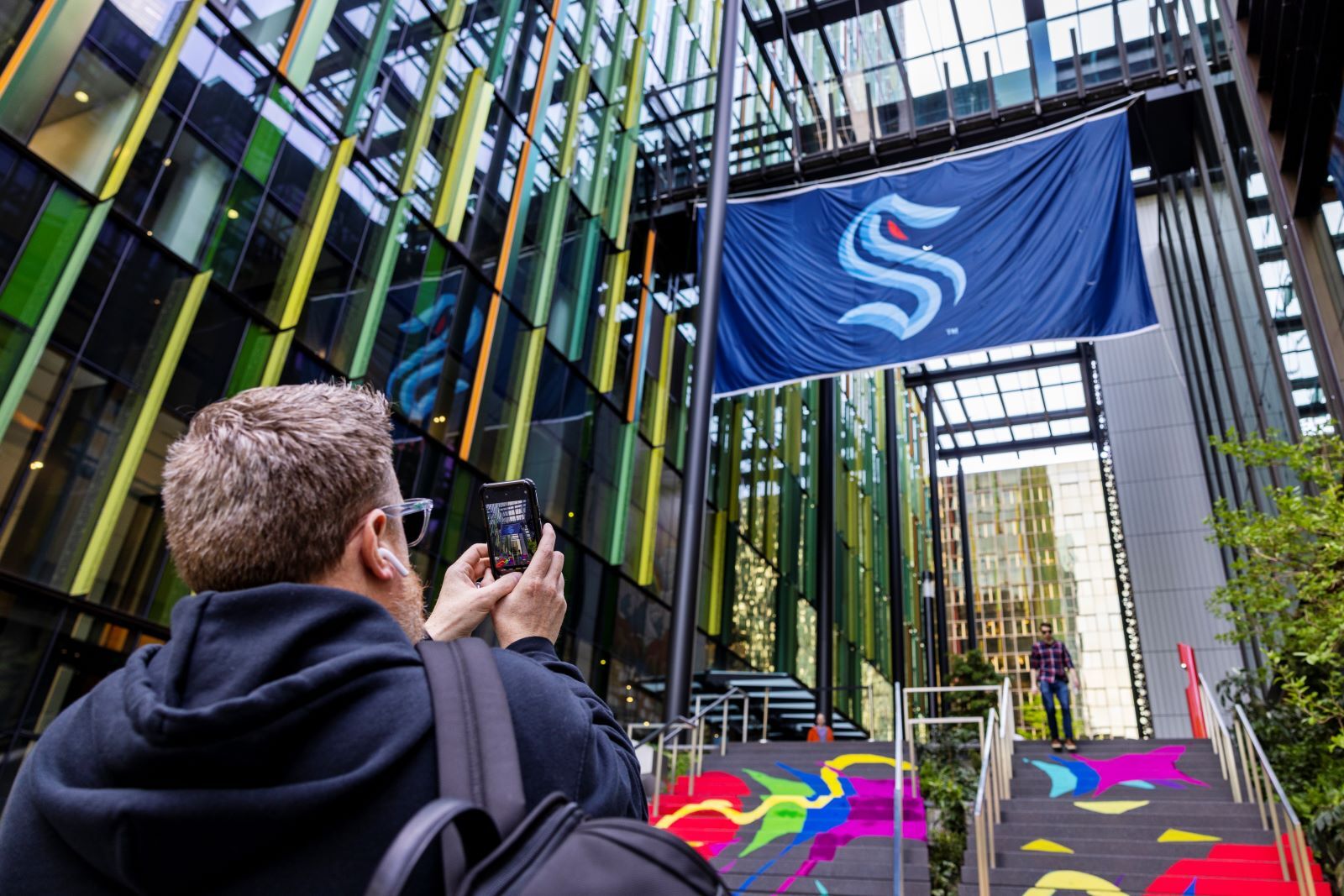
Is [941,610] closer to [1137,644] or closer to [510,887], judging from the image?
[1137,644]

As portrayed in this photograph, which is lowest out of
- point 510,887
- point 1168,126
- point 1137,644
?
Result: point 510,887

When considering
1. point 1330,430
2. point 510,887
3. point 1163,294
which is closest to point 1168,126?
point 1163,294

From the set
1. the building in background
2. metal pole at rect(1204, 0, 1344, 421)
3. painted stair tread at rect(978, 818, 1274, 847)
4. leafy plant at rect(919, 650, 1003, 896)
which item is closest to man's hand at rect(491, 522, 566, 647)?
the building in background

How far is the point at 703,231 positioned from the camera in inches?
626

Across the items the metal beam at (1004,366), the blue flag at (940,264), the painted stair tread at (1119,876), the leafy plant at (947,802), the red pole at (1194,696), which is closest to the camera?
the painted stair tread at (1119,876)

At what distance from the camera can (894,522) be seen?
32.9 meters

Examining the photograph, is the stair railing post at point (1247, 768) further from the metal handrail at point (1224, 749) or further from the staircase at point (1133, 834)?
the staircase at point (1133, 834)

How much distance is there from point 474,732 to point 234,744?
0.25 meters

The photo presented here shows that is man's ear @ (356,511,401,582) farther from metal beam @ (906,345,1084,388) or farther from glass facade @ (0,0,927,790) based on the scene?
metal beam @ (906,345,1084,388)

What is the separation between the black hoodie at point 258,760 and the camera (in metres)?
1.06

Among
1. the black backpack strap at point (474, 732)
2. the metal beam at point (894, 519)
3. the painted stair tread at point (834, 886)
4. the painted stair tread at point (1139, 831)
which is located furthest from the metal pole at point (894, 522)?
the black backpack strap at point (474, 732)

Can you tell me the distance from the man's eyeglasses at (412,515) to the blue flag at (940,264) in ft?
40.8

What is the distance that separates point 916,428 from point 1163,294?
594 inches

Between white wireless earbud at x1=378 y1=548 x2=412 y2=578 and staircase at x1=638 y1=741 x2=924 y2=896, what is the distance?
8322 mm
